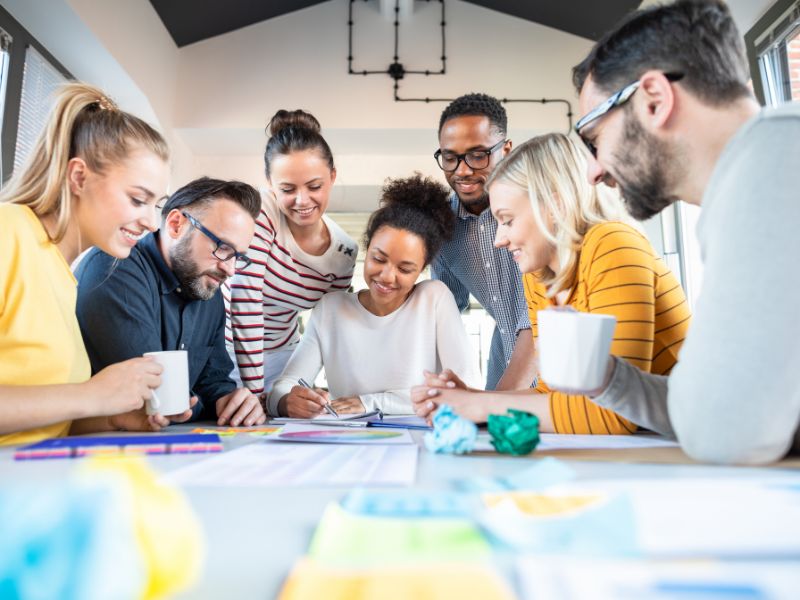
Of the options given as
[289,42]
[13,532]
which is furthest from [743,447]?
[289,42]

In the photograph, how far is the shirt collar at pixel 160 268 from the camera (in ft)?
4.71

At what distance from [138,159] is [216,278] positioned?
391 millimetres

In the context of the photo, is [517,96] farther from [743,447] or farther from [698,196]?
[743,447]

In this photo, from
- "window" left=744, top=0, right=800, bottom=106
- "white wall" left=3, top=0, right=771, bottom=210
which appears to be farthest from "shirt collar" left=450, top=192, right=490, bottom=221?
"white wall" left=3, top=0, right=771, bottom=210

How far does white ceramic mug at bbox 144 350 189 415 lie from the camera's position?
3.37 ft

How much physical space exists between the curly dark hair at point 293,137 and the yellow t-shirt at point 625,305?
3.25 ft

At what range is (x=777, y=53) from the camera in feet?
7.95

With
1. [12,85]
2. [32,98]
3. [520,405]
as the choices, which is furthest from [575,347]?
[32,98]

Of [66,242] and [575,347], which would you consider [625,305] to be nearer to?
[575,347]

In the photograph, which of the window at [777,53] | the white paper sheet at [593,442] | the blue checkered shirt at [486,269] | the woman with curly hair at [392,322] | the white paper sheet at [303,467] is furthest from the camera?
the window at [777,53]

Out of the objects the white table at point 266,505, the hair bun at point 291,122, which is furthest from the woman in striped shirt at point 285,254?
the white table at point 266,505

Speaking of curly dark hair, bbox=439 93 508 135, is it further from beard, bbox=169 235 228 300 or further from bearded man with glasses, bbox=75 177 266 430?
beard, bbox=169 235 228 300

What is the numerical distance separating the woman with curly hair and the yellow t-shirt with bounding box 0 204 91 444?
2.77ft

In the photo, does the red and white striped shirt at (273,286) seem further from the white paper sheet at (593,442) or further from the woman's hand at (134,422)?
the white paper sheet at (593,442)
